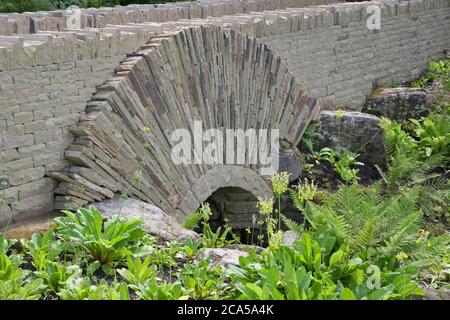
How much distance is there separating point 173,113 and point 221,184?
139cm

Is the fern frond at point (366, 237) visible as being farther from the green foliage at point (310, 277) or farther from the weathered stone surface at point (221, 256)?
the weathered stone surface at point (221, 256)

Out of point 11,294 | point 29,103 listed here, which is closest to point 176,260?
point 11,294

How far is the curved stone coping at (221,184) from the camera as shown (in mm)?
8382

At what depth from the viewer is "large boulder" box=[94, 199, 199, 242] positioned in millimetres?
6340

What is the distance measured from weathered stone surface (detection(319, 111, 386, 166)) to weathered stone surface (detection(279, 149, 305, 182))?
982 millimetres

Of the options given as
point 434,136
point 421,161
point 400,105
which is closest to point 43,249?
point 421,161

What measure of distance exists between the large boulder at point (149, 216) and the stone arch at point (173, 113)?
0.52ft

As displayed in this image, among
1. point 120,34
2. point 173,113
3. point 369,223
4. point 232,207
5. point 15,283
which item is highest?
point 120,34

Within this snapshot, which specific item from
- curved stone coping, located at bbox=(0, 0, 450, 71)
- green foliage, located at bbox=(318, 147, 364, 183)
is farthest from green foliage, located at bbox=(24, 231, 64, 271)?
green foliage, located at bbox=(318, 147, 364, 183)

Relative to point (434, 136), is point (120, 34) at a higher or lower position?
higher

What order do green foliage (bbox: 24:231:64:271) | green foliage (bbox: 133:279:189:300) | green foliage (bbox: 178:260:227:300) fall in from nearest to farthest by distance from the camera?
green foliage (bbox: 133:279:189:300), green foliage (bbox: 178:260:227:300), green foliage (bbox: 24:231:64:271)

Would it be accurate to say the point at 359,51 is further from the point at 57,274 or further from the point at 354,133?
the point at 57,274

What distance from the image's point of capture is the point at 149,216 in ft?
22.0

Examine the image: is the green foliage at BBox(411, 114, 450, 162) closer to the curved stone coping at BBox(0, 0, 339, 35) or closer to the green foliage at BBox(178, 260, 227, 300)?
the curved stone coping at BBox(0, 0, 339, 35)
